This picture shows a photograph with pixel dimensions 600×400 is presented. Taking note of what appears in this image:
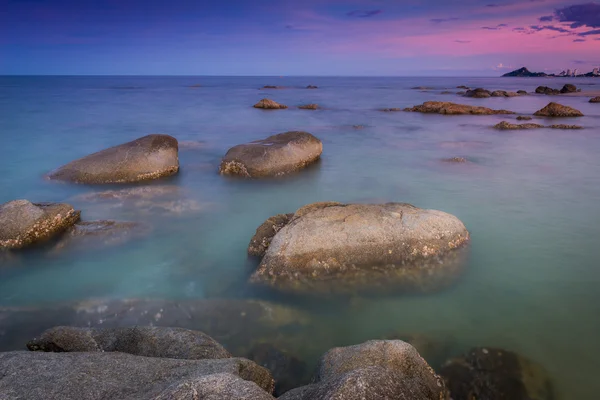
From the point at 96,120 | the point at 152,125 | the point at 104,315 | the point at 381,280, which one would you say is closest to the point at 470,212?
the point at 381,280

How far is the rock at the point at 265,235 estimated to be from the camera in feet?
21.5

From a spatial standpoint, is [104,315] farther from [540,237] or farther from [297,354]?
[540,237]

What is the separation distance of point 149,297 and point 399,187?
276 inches

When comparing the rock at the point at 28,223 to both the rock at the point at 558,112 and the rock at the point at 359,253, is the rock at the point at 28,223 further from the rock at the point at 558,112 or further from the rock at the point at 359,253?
the rock at the point at 558,112

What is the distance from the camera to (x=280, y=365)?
4.37 metres

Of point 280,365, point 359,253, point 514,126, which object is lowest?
point 280,365

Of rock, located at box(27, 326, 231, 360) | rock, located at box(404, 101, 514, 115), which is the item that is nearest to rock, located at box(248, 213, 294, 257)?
rock, located at box(27, 326, 231, 360)

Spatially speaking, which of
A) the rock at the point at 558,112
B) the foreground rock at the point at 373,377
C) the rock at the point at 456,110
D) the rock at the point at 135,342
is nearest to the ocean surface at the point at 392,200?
the foreground rock at the point at 373,377

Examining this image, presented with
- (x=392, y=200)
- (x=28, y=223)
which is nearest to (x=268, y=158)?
(x=392, y=200)

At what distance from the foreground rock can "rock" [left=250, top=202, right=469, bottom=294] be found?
179 cm

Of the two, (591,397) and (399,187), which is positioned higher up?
(399,187)

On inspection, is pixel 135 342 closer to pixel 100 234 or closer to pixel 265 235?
pixel 265 235

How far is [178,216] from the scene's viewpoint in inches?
340

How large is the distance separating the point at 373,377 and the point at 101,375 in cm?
194
